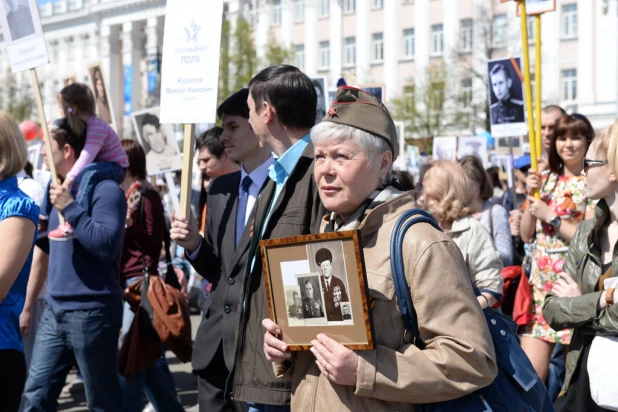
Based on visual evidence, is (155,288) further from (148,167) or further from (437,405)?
(437,405)

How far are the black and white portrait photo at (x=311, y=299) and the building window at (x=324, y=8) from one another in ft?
180

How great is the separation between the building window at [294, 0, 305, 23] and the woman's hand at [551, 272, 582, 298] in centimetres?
5473

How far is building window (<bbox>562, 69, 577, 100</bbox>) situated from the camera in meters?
44.4

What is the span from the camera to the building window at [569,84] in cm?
4438

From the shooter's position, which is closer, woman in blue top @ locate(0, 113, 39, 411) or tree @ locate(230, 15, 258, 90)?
woman in blue top @ locate(0, 113, 39, 411)

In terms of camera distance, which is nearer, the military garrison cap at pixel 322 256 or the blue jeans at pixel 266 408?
the military garrison cap at pixel 322 256

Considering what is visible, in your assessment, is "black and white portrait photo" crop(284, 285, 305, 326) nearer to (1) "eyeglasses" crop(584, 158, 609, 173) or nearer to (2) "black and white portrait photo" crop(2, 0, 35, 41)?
(1) "eyeglasses" crop(584, 158, 609, 173)

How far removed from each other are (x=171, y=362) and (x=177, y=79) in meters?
5.80

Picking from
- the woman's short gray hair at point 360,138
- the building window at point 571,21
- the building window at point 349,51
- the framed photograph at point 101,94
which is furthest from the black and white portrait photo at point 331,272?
the building window at point 349,51

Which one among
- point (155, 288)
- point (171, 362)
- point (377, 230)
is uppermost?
point (377, 230)

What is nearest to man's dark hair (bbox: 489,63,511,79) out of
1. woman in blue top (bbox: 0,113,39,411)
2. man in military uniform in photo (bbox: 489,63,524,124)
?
man in military uniform in photo (bbox: 489,63,524,124)

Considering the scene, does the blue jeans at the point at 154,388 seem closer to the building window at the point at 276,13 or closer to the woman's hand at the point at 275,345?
the woman's hand at the point at 275,345

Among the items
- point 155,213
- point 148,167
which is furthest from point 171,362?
point 155,213

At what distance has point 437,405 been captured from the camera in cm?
247
